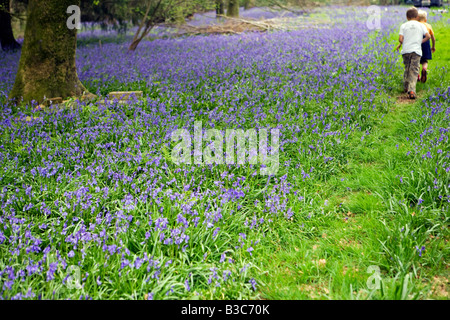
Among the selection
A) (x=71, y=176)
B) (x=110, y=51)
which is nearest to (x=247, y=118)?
(x=71, y=176)

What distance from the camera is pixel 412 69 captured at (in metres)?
8.30

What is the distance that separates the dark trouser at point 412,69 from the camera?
823 centimetres

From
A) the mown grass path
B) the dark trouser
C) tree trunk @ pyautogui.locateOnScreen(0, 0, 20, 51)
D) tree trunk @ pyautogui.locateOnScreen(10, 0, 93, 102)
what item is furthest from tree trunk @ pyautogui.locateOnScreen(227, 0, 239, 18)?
the mown grass path

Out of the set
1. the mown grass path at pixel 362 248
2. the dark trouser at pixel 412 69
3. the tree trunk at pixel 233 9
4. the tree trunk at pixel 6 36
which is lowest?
the mown grass path at pixel 362 248

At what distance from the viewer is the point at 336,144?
238 inches

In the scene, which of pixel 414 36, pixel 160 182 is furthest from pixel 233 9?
pixel 160 182

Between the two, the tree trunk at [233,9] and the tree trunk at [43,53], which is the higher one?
the tree trunk at [233,9]

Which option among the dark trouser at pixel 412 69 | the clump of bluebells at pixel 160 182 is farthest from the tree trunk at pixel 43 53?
the dark trouser at pixel 412 69

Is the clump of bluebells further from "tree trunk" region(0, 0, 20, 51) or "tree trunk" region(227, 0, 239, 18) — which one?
"tree trunk" region(227, 0, 239, 18)

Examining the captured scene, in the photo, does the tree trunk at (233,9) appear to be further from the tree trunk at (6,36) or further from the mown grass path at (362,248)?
the mown grass path at (362,248)

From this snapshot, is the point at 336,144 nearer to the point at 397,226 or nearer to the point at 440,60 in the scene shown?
the point at 397,226

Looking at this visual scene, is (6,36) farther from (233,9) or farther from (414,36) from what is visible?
(414,36)

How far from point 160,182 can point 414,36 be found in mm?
6609

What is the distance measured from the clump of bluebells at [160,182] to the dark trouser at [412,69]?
541mm
